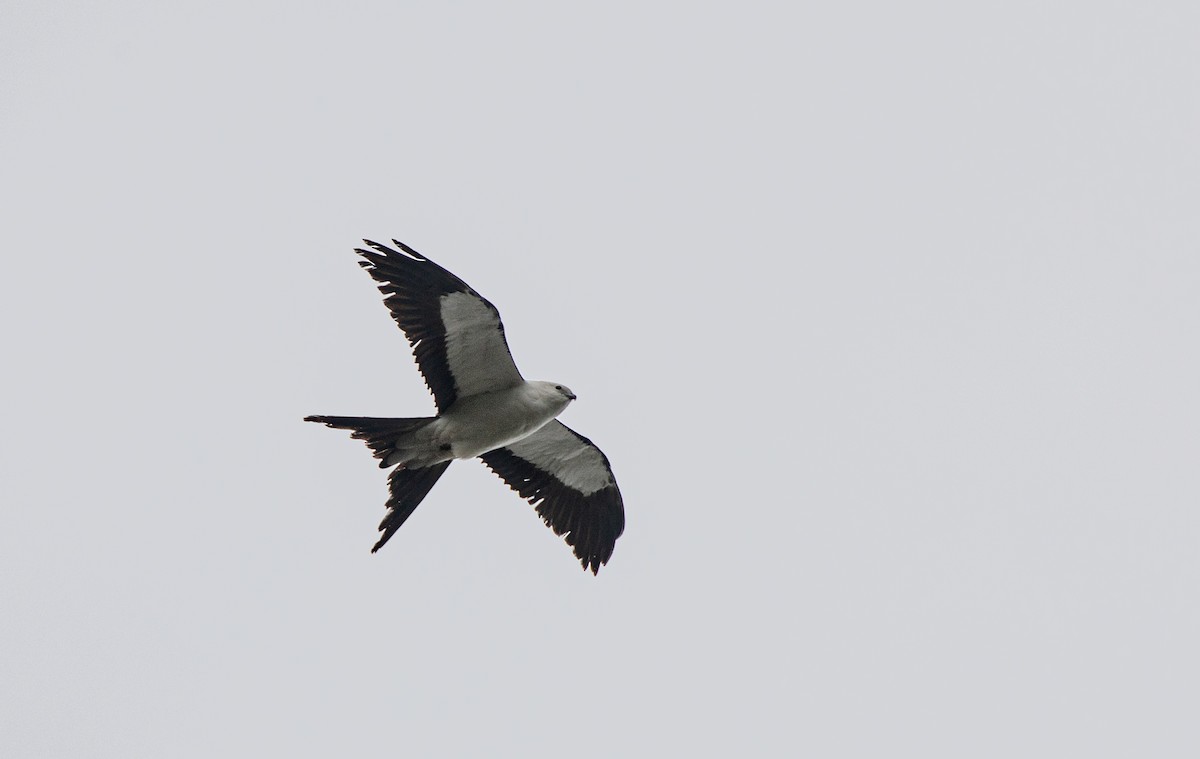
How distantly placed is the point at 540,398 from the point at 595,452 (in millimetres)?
1377

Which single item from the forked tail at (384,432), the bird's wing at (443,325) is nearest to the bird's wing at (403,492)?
the forked tail at (384,432)

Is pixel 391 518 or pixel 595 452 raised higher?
pixel 595 452

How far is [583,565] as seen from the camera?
1387cm

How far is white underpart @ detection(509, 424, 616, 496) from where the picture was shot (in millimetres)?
13648

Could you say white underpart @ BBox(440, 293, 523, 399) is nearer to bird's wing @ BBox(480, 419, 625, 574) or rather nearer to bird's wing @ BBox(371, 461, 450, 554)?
bird's wing @ BBox(371, 461, 450, 554)

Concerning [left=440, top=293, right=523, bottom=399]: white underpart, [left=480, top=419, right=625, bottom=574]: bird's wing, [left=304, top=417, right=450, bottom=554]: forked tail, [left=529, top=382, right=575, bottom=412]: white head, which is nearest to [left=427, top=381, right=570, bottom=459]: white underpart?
[left=529, top=382, right=575, bottom=412]: white head

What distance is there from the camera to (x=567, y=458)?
45.4 feet

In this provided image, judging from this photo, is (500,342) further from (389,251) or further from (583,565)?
(583,565)

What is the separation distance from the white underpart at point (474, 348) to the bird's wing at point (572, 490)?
1276mm

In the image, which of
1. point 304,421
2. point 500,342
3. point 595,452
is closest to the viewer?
point 304,421

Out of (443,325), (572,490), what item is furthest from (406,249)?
(572,490)

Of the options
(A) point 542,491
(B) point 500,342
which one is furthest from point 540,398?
(A) point 542,491

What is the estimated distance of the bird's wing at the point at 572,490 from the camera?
45.5ft

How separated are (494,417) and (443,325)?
1.01 m
